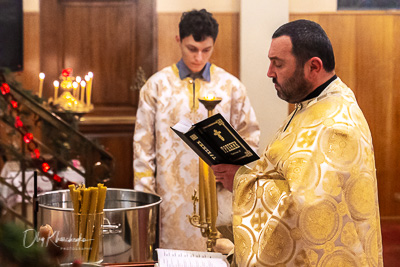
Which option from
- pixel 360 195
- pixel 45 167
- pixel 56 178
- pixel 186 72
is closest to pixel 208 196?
pixel 360 195

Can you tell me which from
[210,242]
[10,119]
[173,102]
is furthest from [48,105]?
[210,242]

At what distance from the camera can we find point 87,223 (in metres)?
1.53

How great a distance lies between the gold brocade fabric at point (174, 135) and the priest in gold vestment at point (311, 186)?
4.44 ft

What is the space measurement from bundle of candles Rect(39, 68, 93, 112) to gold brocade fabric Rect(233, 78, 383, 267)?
3.70 meters

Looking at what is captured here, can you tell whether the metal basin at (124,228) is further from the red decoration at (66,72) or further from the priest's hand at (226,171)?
the red decoration at (66,72)

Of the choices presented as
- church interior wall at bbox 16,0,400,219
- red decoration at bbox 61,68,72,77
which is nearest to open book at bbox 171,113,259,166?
church interior wall at bbox 16,0,400,219

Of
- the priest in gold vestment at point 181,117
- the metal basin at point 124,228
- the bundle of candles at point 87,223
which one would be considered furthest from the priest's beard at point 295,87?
the priest in gold vestment at point 181,117

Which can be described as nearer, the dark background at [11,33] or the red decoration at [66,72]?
the dark background at [11,33]

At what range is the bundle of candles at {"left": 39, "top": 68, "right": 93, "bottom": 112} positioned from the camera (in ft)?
17.3

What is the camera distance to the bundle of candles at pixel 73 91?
207 inches

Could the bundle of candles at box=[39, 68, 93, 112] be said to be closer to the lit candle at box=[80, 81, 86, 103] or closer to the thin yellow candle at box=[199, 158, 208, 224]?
the lit candle at box=[80, 81, 86, 103]

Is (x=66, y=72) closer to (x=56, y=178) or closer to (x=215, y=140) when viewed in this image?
(x=56, y=178)

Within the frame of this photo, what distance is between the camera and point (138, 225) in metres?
1.70

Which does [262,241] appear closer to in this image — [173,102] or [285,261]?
[285,261]
